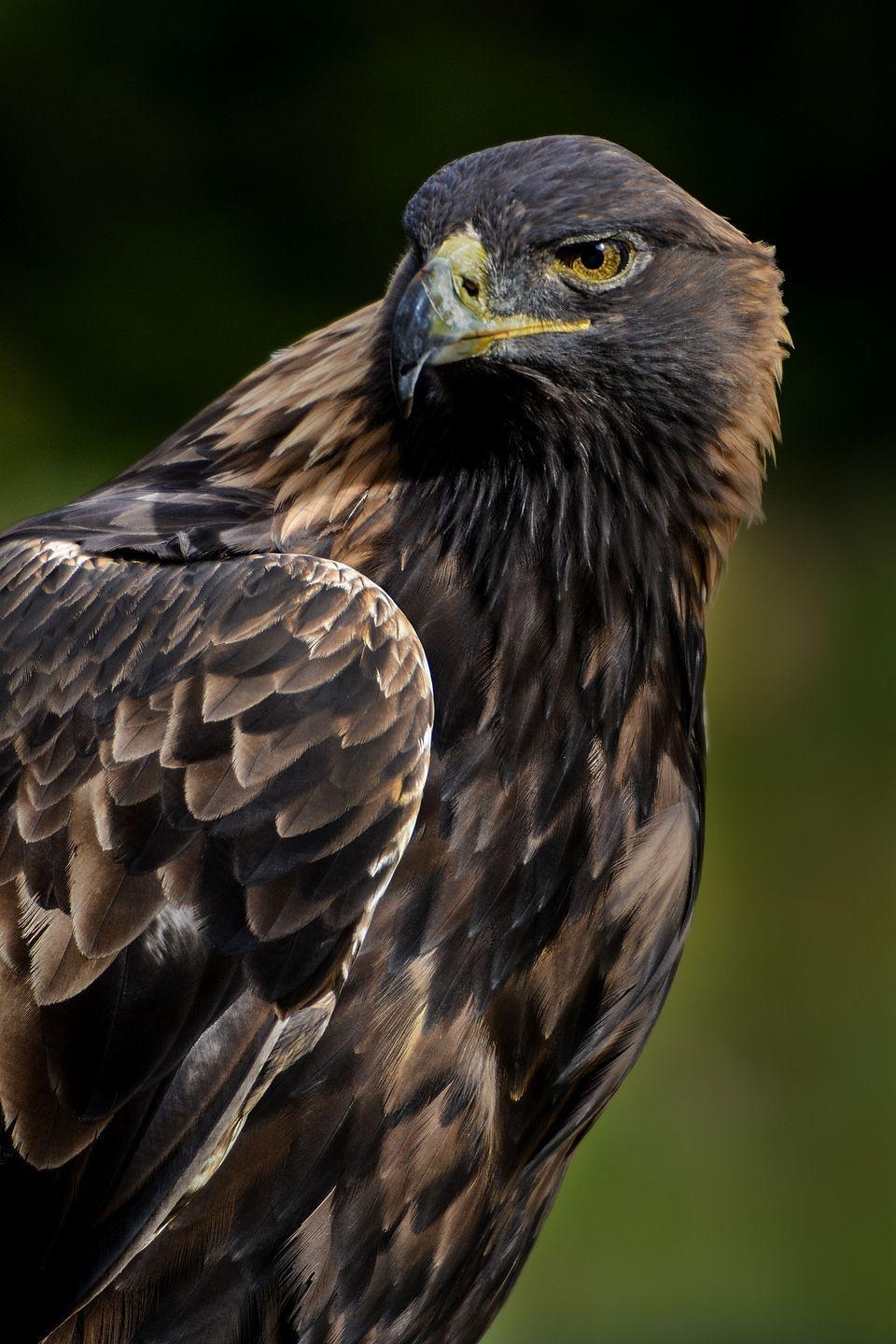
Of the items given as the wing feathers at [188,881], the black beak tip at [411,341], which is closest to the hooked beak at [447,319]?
the black beak tip at [411,341]

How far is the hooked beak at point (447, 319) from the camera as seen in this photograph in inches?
63.5

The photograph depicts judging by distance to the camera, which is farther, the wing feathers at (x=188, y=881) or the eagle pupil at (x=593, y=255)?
the eagle pupil at (x=593, y=255)

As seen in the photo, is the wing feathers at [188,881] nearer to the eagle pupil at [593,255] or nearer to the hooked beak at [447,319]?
the hooked beak at [447,319]

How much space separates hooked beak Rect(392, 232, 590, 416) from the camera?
161cm

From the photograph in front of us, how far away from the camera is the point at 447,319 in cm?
162

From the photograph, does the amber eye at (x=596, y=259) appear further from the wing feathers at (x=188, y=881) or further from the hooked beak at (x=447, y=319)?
the wing feathers at (x=188, y=881)

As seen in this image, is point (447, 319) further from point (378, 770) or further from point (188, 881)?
point (188, 881)

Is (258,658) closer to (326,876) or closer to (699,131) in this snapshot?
(326,876)

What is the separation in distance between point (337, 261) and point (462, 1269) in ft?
12.5

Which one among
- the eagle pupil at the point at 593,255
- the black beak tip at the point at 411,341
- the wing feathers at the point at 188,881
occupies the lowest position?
the wing feathers at the point at 188,881

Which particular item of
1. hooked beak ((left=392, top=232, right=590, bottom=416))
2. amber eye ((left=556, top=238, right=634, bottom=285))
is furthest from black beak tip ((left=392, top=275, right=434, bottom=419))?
amber eye ((left=556, top=238, right=634, bottom=285))

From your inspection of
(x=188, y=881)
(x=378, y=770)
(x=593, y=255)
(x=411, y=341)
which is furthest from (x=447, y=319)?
(x=188, y=881)

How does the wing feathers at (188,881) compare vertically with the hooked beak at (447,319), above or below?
below

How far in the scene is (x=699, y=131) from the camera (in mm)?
5012
